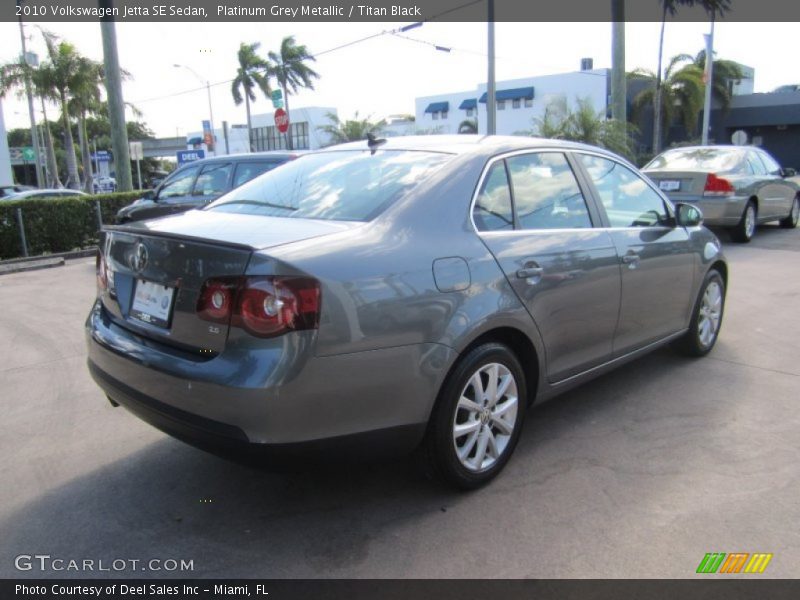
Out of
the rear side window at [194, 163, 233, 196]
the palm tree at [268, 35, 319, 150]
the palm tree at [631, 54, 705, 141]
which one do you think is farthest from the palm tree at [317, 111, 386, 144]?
the rear side window at [194, 163, 233, 196]

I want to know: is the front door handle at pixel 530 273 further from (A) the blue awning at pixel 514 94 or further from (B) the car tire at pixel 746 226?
(A) the blue awning at pixel 514 94

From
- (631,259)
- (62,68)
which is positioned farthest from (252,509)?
(62,68)

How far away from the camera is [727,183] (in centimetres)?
1084

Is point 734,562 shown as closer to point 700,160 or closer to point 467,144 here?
point 467,144

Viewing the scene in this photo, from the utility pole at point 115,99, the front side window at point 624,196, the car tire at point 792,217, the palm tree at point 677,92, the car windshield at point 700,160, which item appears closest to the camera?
the front side window at point 624,196

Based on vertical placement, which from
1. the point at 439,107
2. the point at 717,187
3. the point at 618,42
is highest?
the point at 439,107

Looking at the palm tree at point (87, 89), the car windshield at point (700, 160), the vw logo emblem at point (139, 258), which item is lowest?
the vw logo emblem at point (139, 258)

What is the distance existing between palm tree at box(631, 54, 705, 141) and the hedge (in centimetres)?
3215

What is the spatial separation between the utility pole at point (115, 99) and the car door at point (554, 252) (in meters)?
13.7

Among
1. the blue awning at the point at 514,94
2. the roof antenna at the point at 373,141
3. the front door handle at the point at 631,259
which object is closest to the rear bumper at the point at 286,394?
the roof antenna at the point at 373,141

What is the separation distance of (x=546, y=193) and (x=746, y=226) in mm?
9251

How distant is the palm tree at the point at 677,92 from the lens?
124ft

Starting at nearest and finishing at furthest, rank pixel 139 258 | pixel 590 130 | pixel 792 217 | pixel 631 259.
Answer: pixel 139 258 → pixel 631 259 → pixel 792 217 → pixel 590 130

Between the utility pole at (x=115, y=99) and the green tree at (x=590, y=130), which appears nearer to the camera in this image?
the utility pole at (x=115, y=99)
